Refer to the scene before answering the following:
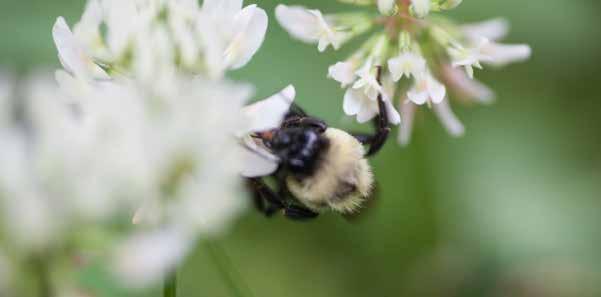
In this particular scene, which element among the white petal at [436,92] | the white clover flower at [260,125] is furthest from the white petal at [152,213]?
the white petal at [436,92]

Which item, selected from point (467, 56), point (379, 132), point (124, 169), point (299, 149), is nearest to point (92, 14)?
point (299, 149)

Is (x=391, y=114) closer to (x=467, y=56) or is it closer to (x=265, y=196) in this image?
(x=467, y=56)

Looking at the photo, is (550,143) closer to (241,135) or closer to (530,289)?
(530,289)

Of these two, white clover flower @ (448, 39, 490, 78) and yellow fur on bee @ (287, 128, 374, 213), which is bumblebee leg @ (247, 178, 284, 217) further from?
white clover flower @ (448, 39, 490, 78)

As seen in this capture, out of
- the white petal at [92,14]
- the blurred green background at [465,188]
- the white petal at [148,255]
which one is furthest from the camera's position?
the blurred green background at [465,188]

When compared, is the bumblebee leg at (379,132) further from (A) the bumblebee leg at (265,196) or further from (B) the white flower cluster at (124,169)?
(B) the white flower cluster at (124,169)

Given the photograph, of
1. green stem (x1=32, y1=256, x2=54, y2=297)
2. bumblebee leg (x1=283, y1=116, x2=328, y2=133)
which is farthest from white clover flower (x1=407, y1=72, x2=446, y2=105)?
green stem (x1=32, y1=256, x2=54, y2=297)

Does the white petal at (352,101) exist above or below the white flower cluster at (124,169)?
below
